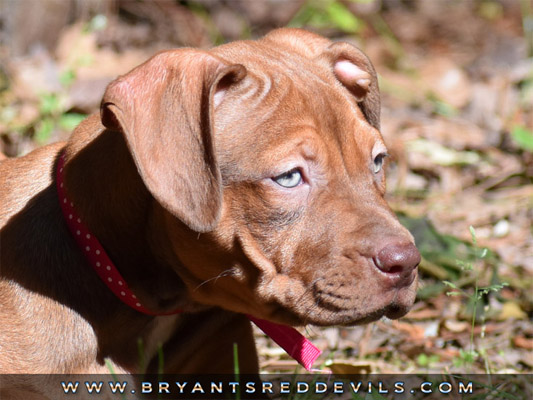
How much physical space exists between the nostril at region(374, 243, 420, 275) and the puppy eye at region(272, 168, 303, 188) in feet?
1.60

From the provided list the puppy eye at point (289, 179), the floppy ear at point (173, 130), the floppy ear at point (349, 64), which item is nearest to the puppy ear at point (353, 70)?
the floppy ear at point (349, 64)

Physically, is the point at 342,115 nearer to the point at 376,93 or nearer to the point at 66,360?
the point at 376,93

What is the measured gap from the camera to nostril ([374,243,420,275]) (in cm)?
352

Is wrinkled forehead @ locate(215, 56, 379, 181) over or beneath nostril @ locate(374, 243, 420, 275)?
over

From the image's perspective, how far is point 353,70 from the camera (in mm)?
4461

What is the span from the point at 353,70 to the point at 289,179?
1002 mm

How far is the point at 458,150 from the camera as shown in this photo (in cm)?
817

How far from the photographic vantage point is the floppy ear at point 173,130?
3.42 m

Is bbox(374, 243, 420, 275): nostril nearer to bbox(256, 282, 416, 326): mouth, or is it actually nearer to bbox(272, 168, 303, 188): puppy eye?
bbox(256, 282, 416, 326): mouth

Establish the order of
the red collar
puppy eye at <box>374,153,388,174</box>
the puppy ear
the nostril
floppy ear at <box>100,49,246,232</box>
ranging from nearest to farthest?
floppy ear at <box>100,49,246,232</box>
the nostril
the red collar
puppy eye at <box>374,153,388,174</box>
the puppy ear

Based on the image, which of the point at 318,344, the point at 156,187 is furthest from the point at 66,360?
the point at 318,344

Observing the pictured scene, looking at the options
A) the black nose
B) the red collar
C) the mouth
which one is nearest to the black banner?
the red collar

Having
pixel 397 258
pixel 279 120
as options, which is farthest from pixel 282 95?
pixel 397 258

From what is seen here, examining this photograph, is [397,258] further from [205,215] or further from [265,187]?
[205,215]
